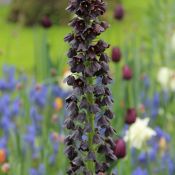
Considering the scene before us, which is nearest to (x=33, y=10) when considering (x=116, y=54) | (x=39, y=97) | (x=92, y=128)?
(x=39, y=97)

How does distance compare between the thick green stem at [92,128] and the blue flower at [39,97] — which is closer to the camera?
the thick green stem at [92,128]

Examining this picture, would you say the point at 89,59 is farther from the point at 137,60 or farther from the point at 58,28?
the point at 58,28

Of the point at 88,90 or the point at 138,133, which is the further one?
the point at 138,133

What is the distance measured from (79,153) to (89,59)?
317mm

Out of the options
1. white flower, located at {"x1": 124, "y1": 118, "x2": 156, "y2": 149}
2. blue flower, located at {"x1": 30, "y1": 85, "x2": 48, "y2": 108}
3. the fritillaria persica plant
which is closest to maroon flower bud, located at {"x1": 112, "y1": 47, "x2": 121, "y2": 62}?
white flower, located at {"x1": 124, "y1": 118, "x2": 156, "y2": 149}

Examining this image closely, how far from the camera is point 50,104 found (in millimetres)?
4996

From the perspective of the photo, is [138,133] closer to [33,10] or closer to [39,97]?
[39,97]

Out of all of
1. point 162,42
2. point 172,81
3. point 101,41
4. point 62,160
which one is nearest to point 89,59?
point 101,41

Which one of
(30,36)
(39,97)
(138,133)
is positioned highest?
(30,36)

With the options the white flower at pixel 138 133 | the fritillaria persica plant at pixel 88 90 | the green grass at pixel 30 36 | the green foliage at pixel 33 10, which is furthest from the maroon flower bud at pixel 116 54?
the green foliage at pixel 33 10

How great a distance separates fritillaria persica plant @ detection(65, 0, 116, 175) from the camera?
6.21ft

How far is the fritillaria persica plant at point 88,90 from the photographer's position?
6.21ft

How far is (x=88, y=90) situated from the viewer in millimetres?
1921

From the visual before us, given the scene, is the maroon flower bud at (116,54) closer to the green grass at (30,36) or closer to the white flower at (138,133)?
the white flower at (138,133)
